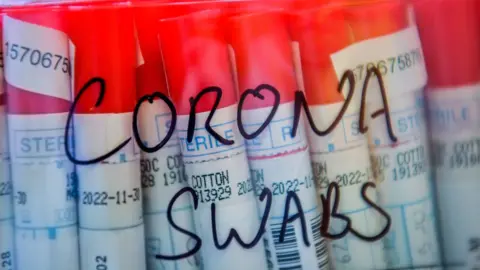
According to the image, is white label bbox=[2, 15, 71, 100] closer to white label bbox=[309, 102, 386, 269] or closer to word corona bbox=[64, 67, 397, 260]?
word corona bbox=[64, 67, 397, 260]

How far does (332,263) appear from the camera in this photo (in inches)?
12.2

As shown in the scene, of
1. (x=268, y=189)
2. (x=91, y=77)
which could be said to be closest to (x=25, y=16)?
(x=91, y=77)

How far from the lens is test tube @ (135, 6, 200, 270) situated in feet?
1.01

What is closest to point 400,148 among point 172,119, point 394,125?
point 394,125

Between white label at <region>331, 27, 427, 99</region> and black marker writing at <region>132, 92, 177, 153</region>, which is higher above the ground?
white label at <region>331, 27, 427, 99</region>

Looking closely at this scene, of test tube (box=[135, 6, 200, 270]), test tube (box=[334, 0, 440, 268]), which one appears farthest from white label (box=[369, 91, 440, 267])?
test tube (box=[135, 6, 200, 270])

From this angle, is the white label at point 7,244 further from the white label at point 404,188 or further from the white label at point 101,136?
the white label at point 404,188

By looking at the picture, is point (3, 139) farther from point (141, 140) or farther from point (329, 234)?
point (329, 234)

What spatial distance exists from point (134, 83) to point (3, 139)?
7 cm

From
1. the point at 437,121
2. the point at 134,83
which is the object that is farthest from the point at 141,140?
the point at 437,121

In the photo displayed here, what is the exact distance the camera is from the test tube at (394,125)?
0.31 metres

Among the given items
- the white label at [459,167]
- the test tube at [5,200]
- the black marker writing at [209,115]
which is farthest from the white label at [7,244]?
the white label at [459,167]

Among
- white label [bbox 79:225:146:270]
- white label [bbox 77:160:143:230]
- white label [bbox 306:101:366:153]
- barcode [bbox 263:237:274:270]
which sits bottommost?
barcode [bbox 263:237:274:270]

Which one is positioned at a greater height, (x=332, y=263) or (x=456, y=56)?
(x=456, y=56)
